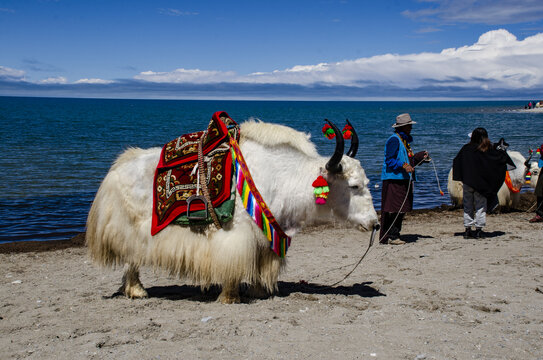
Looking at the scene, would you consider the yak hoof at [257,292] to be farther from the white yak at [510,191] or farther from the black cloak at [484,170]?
the white yak at [510,191]

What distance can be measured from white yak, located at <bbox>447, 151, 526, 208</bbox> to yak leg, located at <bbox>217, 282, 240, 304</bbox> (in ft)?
24.3

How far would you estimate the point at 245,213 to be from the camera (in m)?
4.20

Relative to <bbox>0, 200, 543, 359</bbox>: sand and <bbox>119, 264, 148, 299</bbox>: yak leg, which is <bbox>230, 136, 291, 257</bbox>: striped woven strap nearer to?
<bbox>0, 200, 543, 359</bbox>: sand

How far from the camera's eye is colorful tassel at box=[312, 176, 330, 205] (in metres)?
4.25

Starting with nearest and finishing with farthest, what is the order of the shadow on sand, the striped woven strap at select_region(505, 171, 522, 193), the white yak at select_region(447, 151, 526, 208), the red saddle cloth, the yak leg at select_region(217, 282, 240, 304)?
the red saddle cloth → the yak leg at select_region(217, 282, 240, 304) → the shadow on sand → the striped woven strap at select_region(505, 171, 522, 193) → the white yak at select_region(447, 151, 526, 208)

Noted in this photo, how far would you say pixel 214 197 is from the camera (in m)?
4.18

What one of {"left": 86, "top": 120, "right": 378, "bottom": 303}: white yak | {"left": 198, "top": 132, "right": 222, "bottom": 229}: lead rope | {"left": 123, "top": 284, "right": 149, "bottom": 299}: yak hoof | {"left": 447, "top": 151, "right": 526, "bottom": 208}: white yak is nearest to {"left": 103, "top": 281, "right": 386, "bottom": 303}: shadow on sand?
{"left": 123, "top": 284, "right": 149, "bottom": 299}: yak hoof

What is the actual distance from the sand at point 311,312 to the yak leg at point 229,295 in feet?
0.25

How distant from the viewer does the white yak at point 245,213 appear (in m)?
4.20

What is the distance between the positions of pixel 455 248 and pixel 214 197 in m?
3.92

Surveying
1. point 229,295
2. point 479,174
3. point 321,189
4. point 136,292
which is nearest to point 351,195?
point 321,189

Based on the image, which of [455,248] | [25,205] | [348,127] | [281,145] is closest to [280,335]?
[281,145]

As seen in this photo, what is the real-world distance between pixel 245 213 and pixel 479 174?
14.5 feet

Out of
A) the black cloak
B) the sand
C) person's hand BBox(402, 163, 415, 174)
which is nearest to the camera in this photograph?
the sand
